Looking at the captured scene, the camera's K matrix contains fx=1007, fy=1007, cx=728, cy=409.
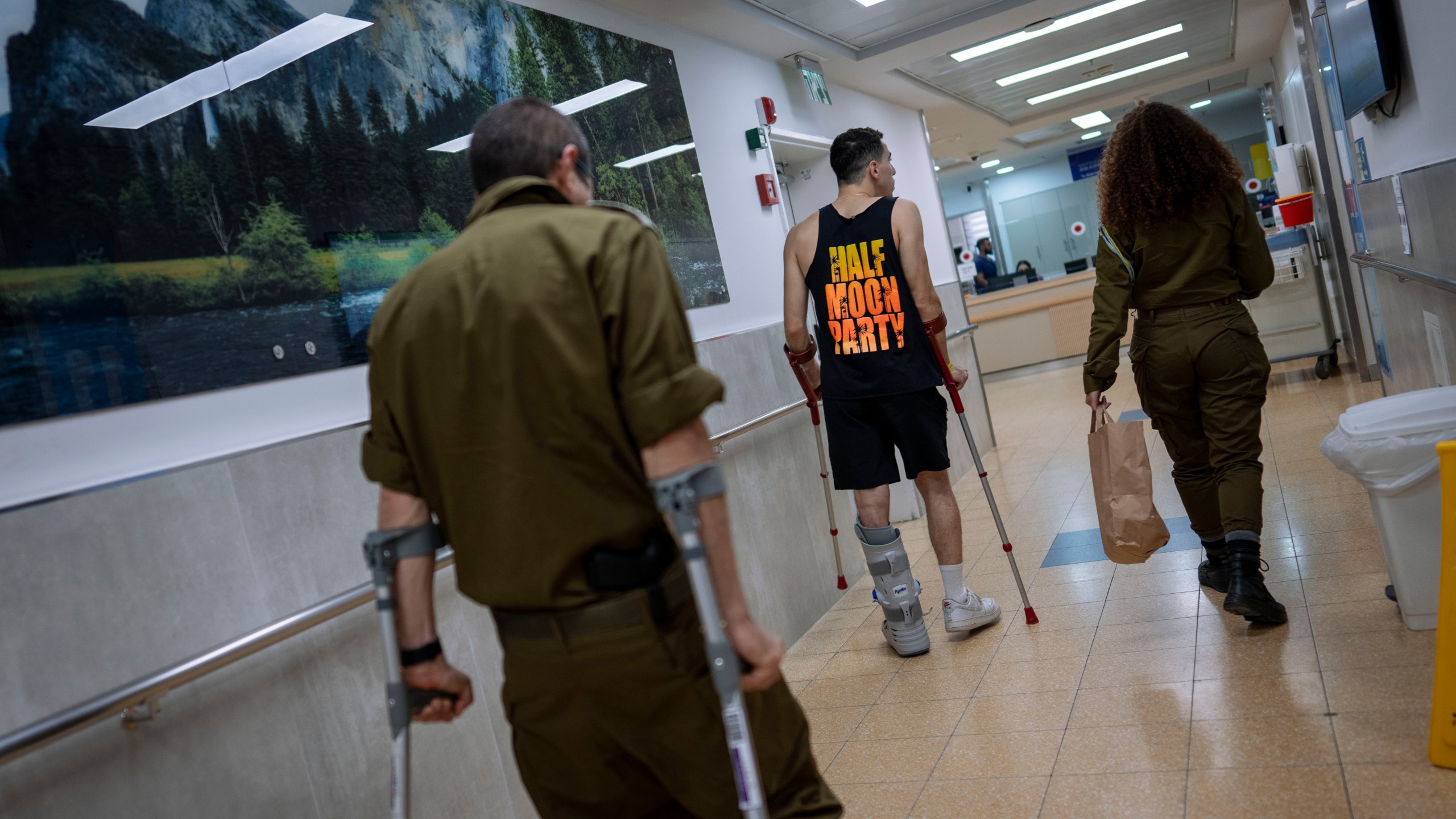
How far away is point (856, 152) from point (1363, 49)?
2069 millimetres

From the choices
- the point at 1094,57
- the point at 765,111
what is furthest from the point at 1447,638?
the point at 1094,57

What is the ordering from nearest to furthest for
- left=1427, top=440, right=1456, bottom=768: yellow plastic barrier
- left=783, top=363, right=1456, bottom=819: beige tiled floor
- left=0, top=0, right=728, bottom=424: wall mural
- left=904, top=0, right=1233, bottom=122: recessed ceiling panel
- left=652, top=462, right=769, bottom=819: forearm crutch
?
1. left=652, top=462, right=769, bottom=819: forearm crutch
2. left=0, top=0, right=728, bottom=424: wall mural
3. left=1427, top=440, right=1456, bottom=768: yellow plastic barrier
4. left=783, top=363, right=1456, bottom=819: beige tiled floor
5. left=904, top=0, right=1233, bottom=122: recessed ceiling panel

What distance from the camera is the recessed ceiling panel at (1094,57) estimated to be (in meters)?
7.39

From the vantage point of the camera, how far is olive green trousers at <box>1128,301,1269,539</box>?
308 cm

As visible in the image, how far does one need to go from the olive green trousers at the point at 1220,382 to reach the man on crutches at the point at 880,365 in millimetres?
679

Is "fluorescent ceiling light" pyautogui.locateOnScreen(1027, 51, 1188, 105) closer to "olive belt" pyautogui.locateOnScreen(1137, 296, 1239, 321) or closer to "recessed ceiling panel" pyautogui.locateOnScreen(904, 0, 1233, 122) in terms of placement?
"recessed ceiling panel" pyautogui.locateOnScreen(904, 0, 1233, 122)

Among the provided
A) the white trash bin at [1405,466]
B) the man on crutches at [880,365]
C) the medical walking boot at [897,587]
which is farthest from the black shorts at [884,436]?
the white trash bin at [1405,466]

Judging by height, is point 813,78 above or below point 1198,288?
above

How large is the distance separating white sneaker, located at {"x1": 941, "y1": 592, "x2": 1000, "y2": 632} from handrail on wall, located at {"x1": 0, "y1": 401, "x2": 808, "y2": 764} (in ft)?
7.00

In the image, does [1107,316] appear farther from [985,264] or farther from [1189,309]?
[985,264]

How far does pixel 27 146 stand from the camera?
1887 mm

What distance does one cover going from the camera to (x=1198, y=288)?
3.12 meters

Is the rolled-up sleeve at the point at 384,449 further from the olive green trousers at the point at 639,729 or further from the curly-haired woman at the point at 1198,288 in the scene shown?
the curly-haired woman at the point at 1198,288

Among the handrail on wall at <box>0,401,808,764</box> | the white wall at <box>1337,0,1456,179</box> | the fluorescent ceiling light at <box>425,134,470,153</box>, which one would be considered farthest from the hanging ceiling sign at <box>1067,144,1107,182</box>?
the handrail on wall at <box>0,401,808,764</box>
